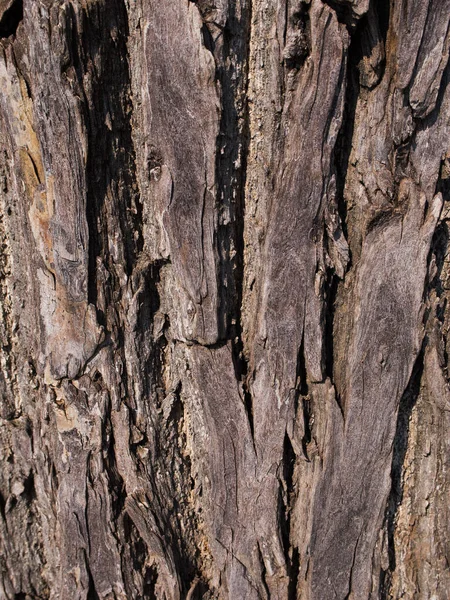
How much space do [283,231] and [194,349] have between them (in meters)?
0.31

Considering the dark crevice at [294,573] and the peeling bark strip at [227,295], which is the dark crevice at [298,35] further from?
the dark crevice at [294,573]

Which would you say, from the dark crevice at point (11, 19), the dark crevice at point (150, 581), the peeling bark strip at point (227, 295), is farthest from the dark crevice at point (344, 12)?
the dark crevice at point (150, 581)

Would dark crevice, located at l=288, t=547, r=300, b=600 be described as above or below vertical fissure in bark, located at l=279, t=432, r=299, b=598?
below

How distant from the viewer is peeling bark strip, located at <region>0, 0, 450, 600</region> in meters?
1.02

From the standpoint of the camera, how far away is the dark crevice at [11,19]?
996 millimetres

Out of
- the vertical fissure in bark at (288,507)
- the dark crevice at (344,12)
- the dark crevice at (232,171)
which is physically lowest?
the vertical fissure in bark at (288,507)

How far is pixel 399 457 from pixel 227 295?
0.56m

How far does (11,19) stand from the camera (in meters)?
1.01

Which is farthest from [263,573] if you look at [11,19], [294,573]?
[11,19]

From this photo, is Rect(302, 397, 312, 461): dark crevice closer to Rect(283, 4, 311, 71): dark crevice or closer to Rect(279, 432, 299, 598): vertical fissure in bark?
Rect(279, 432, 299, 598): vertical fissure in bark

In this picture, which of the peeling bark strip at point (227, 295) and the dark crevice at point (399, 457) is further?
the dark crevice at point (399, 457)

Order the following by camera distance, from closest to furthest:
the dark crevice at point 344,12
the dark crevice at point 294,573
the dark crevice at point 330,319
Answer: the dark crevice at point 344,12 < the dark crevice at point 330,319 < the dark crevice at point 294,573

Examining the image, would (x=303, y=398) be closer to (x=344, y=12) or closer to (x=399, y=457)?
(x=399, y=457)

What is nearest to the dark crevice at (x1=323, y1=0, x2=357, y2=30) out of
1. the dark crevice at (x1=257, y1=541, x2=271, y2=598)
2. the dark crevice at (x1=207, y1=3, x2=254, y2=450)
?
the dark crevice at (x1=207, y1=3, x2=254, y2=450)
